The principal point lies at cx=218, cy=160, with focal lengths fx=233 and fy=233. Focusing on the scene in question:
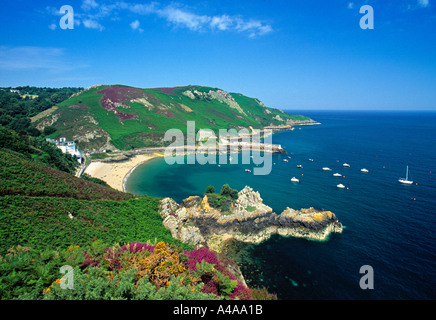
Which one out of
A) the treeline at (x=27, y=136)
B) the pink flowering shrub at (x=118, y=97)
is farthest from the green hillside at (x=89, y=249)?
the pink flowering shrub at (x=118, y=97)

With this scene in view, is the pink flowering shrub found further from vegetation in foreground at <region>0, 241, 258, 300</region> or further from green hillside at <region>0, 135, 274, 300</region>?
vegetation in foreground at <region>0, 241, 258, 300</region>

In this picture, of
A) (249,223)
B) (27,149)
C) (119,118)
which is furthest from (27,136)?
(119,118)

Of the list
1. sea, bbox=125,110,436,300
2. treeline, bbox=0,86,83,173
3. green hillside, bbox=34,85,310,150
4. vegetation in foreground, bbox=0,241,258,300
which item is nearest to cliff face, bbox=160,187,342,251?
sea, bbox=125,110,436,300

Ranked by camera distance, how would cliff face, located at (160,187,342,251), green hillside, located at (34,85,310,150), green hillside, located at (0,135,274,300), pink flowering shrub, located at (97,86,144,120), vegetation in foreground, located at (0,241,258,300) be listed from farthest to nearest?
pink flowering shrub, located at (97,86,144,120), green hillside, located at (34,85,310,150), cliff face, located at (160,187,342,251), green hillside, located at (0,135,274,300), vegetation in foreground, located at (0,241,258,300)

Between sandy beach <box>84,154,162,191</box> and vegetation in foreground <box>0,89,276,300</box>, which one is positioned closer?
vegetation in foreground <box>0,89,276,300</box>

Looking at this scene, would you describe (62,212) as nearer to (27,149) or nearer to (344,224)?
(27,149)

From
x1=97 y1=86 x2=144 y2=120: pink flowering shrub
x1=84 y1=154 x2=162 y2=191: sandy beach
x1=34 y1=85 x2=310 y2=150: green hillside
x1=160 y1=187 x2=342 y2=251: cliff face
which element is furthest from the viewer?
x1=97 y1=86 x2=144 y2=120: pink flowering shrub
